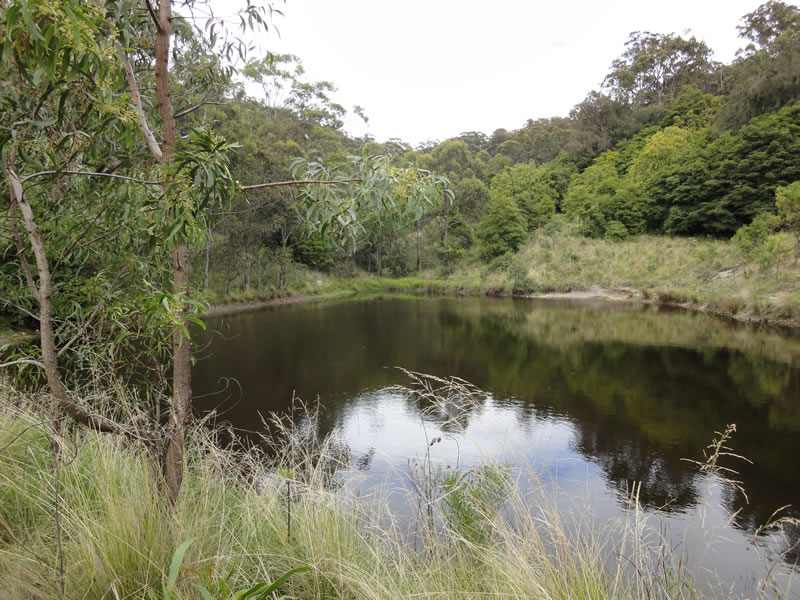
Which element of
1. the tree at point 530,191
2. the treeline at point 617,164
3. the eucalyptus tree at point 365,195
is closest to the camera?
the eucalyptus tree at point 365,195

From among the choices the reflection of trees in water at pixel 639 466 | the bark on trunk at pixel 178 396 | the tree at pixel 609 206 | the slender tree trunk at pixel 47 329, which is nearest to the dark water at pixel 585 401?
the reflection of trees in water at pixel 639 466

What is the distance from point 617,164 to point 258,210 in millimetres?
29558

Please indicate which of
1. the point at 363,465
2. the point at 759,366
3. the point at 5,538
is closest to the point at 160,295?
the point at 5,538

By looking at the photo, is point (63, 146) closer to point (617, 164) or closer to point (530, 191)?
point (530, 191)

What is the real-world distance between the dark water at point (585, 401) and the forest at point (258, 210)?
147 cm

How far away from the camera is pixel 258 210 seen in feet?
70.4

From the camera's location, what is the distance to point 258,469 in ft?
10.0

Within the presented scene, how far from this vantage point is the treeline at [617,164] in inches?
876

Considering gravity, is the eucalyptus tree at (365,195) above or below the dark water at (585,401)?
above

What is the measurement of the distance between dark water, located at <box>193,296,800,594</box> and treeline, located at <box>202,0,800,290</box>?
6249 mm

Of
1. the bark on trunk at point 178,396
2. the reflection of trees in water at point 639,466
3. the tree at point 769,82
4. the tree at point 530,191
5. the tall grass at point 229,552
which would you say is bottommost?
the reflection of trees in water at point 639,466

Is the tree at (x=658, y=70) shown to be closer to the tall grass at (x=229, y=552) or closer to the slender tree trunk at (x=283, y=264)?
the slender tree trunk at (x=283, y=264)

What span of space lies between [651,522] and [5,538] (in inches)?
190

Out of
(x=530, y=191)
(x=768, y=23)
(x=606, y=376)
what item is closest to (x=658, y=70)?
(x=768, y=23)
